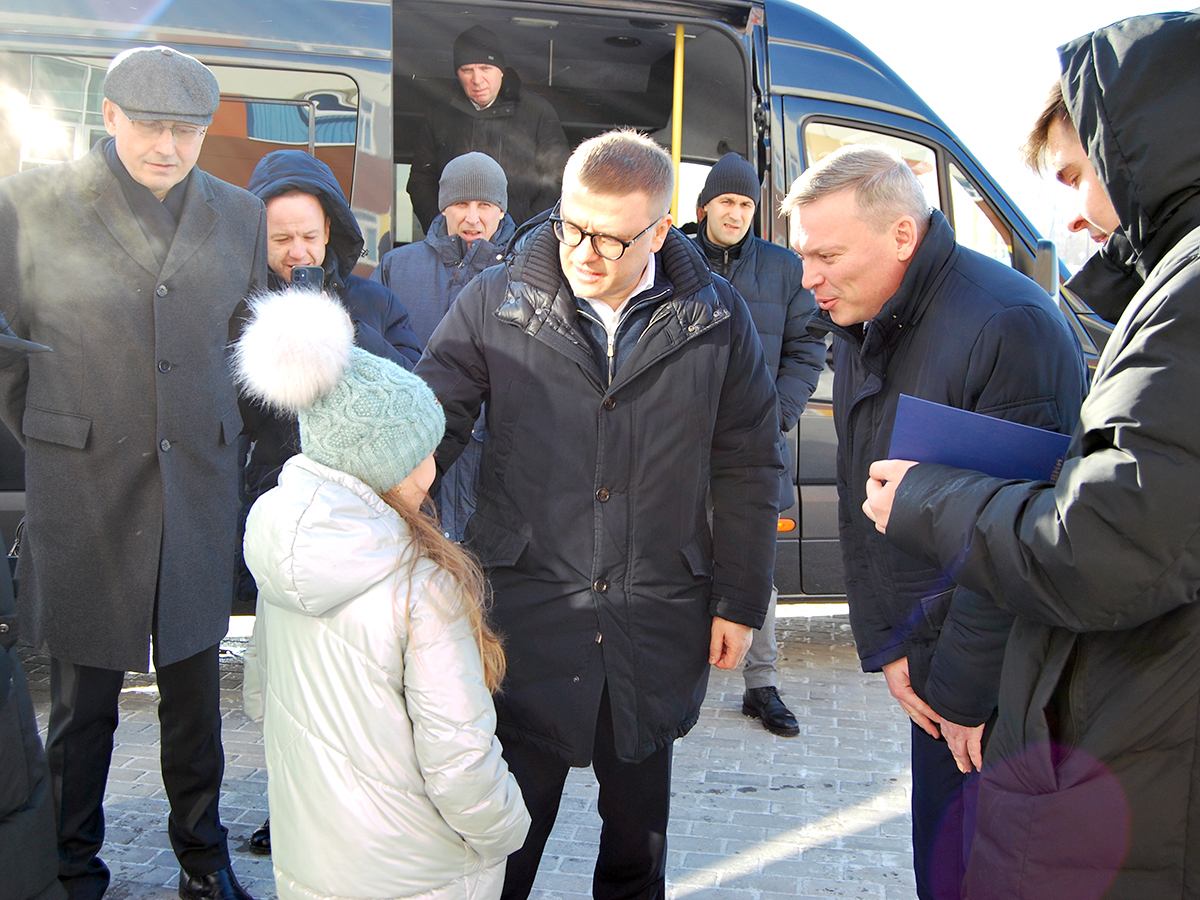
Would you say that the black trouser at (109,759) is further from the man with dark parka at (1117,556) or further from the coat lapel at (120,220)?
the man with dark parka at (1117,556)

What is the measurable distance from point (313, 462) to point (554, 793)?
3.22 feet

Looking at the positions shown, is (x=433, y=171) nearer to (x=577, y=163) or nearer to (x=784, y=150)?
(x=784, y=150)

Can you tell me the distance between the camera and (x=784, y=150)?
4.50 metres

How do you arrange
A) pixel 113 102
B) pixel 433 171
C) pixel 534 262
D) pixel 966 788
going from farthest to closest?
pixel 433 171, pixel 113 102, pixel 534 262, pixel 966 788

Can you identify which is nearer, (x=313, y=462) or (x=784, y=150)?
(x=313, y=462)

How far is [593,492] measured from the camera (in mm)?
2113

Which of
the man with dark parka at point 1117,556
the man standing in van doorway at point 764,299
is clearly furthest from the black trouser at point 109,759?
the man standing in van doorway at point 764,299

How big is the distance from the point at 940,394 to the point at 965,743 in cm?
71

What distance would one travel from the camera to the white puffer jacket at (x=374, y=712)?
5.58 feet

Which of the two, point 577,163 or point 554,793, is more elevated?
point 577,163

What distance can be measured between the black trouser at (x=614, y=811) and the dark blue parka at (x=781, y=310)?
2.08 metres

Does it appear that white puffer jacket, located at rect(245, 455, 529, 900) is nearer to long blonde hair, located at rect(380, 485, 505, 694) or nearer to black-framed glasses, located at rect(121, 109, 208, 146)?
long blonde hair, located at rect(380, 485, 505, 694)

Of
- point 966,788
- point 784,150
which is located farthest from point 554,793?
point 784,150

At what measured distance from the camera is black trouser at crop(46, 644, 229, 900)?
2.54 m
